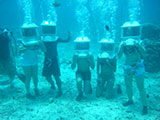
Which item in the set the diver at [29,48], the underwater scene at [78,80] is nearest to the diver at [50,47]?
the underwater scene at [78,80]

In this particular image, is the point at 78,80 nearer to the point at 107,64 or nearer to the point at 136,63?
the point at 107,64

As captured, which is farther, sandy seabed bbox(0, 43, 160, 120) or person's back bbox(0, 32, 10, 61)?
person's back bbox(0, 32, 10, 61)

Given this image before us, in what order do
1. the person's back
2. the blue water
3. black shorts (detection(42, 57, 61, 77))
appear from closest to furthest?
black shorts (detection(42, 57, 61, 77)) < the person's back < the blue water

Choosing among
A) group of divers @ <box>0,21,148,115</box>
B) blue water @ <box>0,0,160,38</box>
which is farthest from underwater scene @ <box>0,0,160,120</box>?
blue water @ <box>0,0,160,38</box>

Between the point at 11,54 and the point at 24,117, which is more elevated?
the point at 11,54

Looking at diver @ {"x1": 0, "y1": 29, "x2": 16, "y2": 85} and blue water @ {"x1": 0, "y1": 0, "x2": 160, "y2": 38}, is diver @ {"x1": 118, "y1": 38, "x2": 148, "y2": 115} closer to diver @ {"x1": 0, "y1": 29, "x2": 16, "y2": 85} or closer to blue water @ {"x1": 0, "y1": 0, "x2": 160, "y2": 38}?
diver @ {"x1": 0, "y1": 29, "x2": 16, "y2": 85}

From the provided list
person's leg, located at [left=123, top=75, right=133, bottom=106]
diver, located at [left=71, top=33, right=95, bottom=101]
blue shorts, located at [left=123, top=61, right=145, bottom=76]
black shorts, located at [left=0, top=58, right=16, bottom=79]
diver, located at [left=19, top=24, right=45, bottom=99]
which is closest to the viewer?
blue shorts, located at [left=123, top=61, right=145, bottom=76]

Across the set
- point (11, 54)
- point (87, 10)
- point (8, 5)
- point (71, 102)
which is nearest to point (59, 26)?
point (87, 10)

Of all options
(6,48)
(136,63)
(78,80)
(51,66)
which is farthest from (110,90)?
(6,48)

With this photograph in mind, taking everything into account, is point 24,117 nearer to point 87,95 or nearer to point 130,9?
point 87,95

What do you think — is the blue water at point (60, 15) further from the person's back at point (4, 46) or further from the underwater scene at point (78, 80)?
the person's back at point (4, 46)

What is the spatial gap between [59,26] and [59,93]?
21.5 meters

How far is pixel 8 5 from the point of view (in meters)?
37.7

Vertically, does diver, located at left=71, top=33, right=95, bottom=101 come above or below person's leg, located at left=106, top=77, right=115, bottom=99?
above
